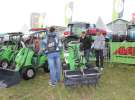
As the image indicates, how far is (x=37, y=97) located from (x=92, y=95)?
1.76 meters

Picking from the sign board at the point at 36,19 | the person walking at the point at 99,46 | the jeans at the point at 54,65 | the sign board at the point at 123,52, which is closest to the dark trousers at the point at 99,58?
the person walking at the point at 99,46

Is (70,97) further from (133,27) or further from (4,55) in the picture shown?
(133,27)

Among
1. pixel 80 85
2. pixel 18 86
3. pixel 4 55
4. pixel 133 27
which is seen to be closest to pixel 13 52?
pixel 4 55

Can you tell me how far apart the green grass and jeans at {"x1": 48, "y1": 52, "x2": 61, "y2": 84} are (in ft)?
1.10

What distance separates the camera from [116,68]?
1345 cm

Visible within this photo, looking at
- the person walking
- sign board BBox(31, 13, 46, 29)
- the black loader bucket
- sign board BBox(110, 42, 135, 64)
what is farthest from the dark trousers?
sign board BBox(31, 13, 46, 29)

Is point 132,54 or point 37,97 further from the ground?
point 132,54

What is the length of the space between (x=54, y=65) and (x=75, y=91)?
1264mm

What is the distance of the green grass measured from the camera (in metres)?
9.33

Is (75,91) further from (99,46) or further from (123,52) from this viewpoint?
(123,52)

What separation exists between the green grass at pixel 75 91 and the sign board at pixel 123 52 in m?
2.22

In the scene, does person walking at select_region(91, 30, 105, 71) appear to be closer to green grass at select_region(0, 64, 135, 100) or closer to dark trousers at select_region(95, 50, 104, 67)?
dark trousers at select_region(95, 50, 104, 67)

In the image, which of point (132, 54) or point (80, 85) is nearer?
point (80, 85)

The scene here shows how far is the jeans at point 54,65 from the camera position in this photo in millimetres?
10266
